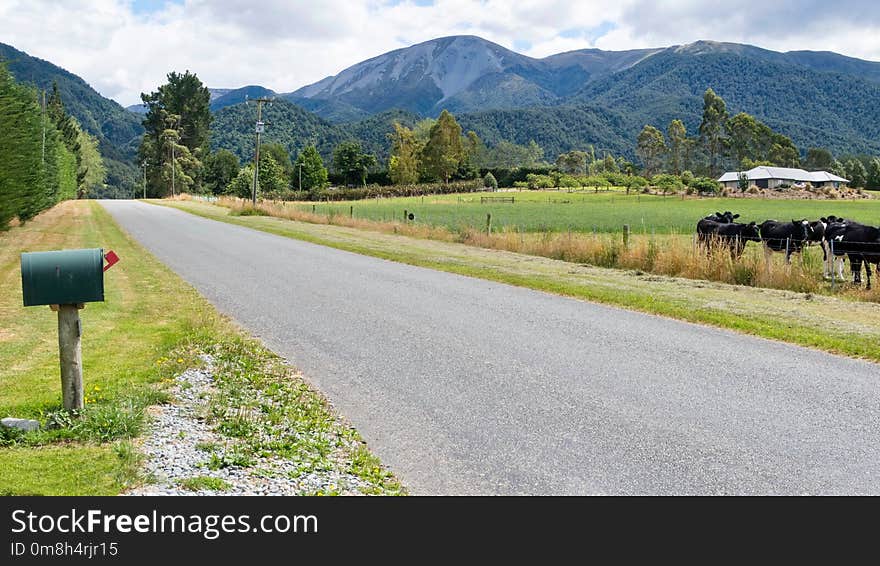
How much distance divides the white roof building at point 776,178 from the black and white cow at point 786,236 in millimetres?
115378

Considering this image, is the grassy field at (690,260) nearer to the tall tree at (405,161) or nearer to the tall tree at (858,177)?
the tall tree at (405,161)

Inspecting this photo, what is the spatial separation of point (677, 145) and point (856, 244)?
13918cm

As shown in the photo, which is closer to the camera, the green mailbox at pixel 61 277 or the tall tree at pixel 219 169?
the green mailbox at pixel 61 277

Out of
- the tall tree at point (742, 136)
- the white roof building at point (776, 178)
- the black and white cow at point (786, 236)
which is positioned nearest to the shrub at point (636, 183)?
the white roof building at point (776, 178)

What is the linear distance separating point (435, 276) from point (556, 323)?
6.55 meters

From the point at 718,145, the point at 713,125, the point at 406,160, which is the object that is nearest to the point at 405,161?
the point at 406,160

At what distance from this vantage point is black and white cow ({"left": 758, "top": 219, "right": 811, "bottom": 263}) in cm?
1836

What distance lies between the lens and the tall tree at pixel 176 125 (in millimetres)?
121375

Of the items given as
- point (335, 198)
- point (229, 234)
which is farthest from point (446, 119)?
point (229, 234)

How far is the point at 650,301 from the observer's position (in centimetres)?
1352

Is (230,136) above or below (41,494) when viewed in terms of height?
above
